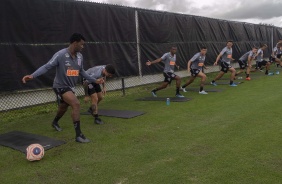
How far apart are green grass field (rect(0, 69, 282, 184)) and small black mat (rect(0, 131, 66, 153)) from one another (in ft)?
0.52

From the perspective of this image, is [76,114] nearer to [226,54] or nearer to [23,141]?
[23,141]

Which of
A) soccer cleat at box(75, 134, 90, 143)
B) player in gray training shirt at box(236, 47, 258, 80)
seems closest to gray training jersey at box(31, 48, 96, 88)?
soccer cleat at box(75, 134, 90, 143)

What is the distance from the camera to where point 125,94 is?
10.7m

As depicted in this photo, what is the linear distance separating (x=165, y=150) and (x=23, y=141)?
8.65 feet

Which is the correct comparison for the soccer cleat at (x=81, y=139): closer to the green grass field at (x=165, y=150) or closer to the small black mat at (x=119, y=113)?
the green grass field at (x=165, y=150)

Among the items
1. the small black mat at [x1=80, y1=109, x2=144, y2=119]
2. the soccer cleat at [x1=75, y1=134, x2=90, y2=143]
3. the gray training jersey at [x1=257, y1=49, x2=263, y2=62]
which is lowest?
the small black mat at [x1=80, y1=109, x2=144, y2=119]

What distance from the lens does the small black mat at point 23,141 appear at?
496 centimetres

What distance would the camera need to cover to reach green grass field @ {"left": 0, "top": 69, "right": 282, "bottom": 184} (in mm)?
3615

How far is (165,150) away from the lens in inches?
177

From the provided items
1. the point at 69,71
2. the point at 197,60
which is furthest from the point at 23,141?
the point at 197,60

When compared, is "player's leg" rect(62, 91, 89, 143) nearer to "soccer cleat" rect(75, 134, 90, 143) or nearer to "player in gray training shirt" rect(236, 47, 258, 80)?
"soccer cleat" rect(75, 134, 90, 143)

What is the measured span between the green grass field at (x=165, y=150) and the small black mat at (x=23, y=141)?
16 cm

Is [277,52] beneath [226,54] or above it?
beneath

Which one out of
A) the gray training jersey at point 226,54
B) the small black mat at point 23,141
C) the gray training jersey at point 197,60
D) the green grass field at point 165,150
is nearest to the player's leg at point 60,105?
the green grass field at point 165,150
